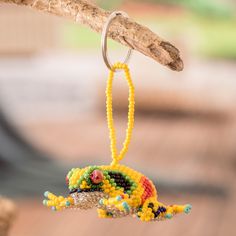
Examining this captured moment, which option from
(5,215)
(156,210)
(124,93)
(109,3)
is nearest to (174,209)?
(156,210)

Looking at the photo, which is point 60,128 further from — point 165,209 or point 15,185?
point 165,209

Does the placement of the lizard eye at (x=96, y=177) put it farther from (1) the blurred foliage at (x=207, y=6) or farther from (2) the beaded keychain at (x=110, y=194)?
(1) the blurred foliage at (x=207, y=6)

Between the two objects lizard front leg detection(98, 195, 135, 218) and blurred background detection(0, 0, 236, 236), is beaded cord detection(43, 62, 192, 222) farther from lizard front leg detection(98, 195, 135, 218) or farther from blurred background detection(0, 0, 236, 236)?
blurred background detection(0, 0, 236, 236)

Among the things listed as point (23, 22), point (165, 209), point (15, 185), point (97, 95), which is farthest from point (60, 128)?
point (165, 209)

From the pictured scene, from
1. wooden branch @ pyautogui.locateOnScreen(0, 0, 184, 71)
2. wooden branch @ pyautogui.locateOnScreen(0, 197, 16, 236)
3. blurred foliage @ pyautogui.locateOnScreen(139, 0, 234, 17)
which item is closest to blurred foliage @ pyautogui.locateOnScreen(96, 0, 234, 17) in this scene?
blurred foliage @ pyautogui.locateOnScreen(139, 0, 234, 17)

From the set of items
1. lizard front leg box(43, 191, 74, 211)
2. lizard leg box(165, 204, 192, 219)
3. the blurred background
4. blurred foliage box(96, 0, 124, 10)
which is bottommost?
lizard front leg box(43, 191, 74, 211)
